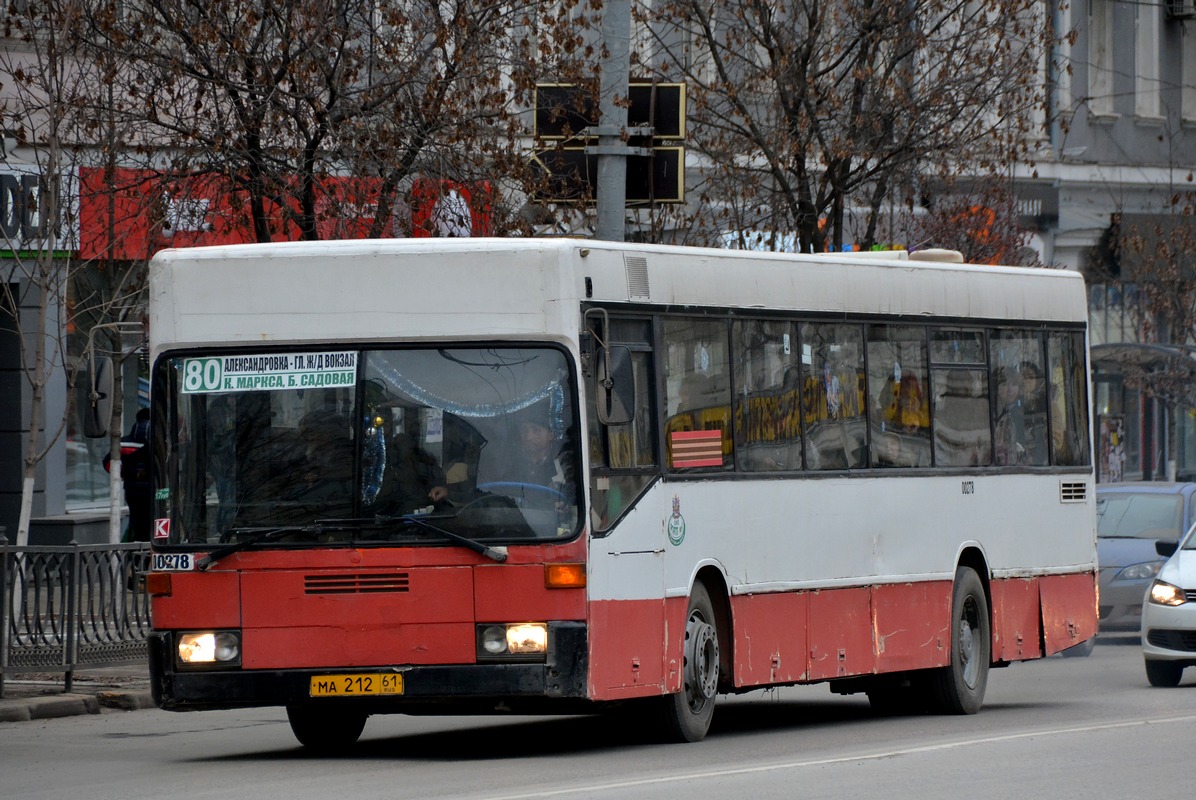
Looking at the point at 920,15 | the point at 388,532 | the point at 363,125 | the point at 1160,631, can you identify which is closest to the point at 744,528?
the point at 388,532

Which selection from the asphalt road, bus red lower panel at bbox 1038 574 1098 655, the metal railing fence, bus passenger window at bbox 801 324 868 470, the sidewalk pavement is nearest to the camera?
the asphalt road

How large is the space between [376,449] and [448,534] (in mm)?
560

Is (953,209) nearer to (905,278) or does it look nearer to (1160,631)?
(1160,631)

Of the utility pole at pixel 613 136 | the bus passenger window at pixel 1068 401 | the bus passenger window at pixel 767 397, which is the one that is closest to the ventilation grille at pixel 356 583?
the bus passenger window at pixel 767 397

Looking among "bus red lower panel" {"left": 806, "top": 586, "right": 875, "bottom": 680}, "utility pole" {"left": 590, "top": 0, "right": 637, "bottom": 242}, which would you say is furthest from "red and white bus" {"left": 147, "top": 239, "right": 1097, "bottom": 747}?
"utility pole" {"left": 590, "top": 0, "right": 637, "bottom": 242}

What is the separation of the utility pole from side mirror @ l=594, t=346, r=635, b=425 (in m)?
5.71

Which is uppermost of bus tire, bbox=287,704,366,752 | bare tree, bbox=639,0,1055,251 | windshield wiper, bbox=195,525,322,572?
bare tree, bbox=639,0,1055,251

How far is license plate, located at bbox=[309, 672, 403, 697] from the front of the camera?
1152cm

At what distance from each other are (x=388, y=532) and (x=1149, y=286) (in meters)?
29.9

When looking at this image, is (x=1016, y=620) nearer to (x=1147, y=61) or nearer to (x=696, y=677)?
(x=696, y=677)

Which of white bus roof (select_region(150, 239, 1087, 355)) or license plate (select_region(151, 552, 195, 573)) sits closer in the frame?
white bus roof (select_region(150, 239, 1087, 355))

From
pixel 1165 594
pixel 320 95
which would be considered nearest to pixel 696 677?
pixel 1165 594

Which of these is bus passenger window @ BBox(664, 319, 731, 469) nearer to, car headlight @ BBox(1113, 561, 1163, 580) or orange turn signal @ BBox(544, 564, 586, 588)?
orange turn signal @ BBox(544, 564, 586, 588)

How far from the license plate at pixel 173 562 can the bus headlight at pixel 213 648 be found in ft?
1.06
